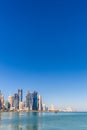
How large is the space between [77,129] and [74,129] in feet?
3.54

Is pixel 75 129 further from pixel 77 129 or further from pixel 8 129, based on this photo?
pixel 8 129

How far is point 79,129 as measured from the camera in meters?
89.3

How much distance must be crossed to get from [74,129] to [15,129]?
21.3 metres

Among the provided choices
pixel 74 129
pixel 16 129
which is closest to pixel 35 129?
pixel 16 129

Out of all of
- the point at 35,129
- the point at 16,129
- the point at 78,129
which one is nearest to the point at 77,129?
the point at 78,129

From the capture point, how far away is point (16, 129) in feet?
279

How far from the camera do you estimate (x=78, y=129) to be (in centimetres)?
8906

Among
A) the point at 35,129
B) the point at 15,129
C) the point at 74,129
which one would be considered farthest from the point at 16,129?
the point at 74,129

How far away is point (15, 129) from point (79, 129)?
23.2 m

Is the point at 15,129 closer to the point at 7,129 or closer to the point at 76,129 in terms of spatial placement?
the point at 7,129

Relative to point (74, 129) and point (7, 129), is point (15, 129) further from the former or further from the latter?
point (74, 129)

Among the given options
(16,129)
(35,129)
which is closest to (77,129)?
(35,129)

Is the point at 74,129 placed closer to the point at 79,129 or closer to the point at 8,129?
the point at 79,129

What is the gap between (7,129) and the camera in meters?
84.5
